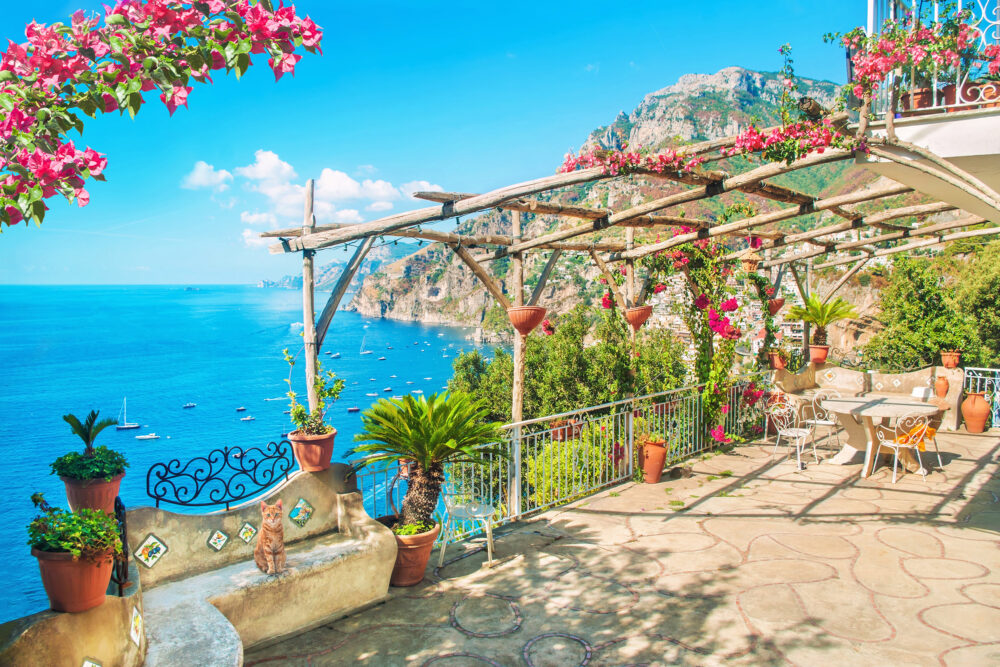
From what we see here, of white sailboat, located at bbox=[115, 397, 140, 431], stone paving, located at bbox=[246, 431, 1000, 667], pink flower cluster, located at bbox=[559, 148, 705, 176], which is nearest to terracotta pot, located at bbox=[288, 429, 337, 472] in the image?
stone paving, located at bbox=[246, 431, 1000, 667]

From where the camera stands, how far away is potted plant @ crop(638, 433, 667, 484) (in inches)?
283

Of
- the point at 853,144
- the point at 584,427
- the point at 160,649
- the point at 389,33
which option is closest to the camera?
the point at 160,649

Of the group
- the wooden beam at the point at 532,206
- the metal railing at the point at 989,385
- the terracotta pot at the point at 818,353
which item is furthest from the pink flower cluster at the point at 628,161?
the metal railing at the point at 989,385

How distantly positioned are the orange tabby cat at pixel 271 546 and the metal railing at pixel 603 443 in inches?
47.6

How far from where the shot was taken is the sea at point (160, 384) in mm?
41881

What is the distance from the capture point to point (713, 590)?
14.4ft

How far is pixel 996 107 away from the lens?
221 inches

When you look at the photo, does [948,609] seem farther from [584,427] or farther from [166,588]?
[166,588]

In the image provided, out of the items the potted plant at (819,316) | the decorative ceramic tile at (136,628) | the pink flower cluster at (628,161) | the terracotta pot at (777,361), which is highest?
the pink flower cluster at (628,161)

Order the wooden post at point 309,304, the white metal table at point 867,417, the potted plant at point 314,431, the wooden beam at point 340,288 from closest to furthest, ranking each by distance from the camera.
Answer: the potted plant at point 314,431, the wooden post at point 309,304, the wooden beam at point 340,288, the white metal table at point 867,417

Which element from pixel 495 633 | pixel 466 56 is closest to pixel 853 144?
pixel 495 633

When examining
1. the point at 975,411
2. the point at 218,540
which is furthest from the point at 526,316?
the point at 975,411

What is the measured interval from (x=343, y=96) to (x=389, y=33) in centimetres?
3068

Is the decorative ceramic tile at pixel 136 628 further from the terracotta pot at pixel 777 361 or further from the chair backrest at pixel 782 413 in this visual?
the terracotta pot at pixel 777 361
